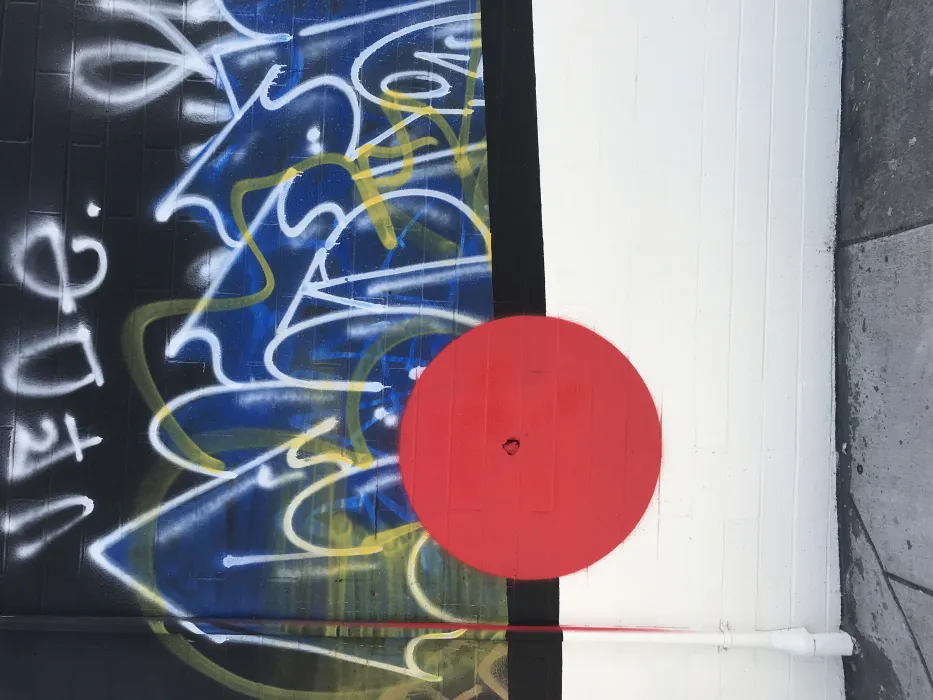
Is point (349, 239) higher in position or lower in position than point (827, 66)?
lower

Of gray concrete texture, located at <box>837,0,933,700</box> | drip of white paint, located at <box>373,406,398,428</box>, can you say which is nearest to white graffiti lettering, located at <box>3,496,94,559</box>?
drip of white paint, located at <box>373,406,398,428</box>

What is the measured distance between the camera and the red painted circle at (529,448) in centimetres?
273

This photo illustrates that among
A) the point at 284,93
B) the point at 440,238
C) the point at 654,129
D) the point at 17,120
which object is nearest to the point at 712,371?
the point at 654,129

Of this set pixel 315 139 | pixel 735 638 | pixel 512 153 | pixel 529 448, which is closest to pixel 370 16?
pixel 315 139

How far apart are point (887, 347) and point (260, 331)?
2699mm

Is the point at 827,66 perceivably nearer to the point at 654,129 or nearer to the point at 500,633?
the point at 654,129

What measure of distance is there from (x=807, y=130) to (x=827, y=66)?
0.31 meters

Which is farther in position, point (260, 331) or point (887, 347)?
point (260, 331)

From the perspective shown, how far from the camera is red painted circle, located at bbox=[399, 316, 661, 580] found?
2.73 m

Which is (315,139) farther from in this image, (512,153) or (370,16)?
(512,153)

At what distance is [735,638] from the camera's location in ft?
8.86

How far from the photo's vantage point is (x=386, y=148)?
9.03 ft

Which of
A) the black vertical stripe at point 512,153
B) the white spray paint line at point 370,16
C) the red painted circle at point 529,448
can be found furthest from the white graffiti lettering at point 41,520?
the white spray paint line at point 370,16

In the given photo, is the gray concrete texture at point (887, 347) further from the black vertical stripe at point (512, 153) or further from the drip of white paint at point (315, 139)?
the drip of white paint at point (315, 139)
